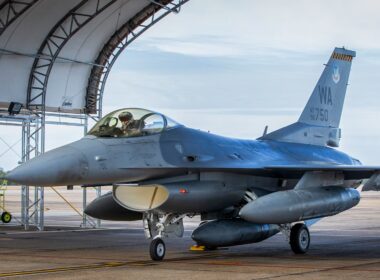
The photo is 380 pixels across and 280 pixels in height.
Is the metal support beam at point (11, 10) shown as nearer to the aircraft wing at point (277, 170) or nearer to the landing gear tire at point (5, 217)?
the landing gear tire at point (5, 217)

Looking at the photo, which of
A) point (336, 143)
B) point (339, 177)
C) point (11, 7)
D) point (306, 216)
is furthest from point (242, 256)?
point (11, 7)

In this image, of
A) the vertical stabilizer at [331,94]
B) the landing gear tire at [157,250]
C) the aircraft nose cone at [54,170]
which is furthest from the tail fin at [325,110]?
the aircraft nose cone at [54,170]

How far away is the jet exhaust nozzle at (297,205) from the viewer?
39.2 feet

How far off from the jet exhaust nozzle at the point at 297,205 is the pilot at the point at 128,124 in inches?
83.3

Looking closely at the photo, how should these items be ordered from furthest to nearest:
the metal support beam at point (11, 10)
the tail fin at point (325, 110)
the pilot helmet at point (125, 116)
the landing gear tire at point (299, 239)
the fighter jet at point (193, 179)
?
the metal support beam at point (11, 10)
the tail fin at point (325, 110)
the landing gear tire at point (299, 239)
the pilot helmet at point (125, 116)
the fighter jet at point (193, 179)

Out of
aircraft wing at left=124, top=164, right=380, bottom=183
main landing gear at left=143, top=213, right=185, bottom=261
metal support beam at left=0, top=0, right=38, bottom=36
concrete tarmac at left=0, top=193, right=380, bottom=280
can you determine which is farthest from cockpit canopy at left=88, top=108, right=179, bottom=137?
metal support beam at left=0, top=0, right=38, bottom=36

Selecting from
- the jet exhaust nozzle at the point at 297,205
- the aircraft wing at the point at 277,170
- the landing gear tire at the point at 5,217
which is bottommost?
the landing gear tire at the point at 5,217

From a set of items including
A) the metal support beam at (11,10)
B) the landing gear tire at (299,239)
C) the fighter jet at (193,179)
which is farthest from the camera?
the metal support beam at (11,10)

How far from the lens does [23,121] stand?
68.3 feet

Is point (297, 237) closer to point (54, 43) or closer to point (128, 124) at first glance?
Answer: point (128, 124)

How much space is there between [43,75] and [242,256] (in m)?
9.39

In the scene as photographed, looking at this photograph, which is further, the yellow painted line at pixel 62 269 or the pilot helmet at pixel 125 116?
the pilot helmet at pixel 125 116

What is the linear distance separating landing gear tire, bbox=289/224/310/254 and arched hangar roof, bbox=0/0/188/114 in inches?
278

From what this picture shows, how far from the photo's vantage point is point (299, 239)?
1357cm
